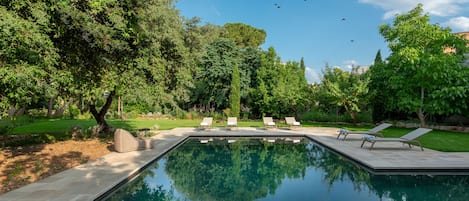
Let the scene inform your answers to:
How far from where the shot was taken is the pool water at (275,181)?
601 cm

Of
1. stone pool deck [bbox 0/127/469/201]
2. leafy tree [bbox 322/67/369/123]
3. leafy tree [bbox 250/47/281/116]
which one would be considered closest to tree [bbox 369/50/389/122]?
leafy tree [bbox 322/67/369/123]

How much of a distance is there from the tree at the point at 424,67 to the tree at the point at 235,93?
449 inches

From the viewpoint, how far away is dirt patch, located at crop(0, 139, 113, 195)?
605 cm

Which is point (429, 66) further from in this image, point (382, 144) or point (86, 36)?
point (86, 36)

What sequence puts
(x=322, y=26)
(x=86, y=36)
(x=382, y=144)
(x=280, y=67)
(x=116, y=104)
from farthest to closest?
(x=116, y=104)
(x=280, y=67)
(x=322, y=26)
(x=382, y=144)
(x=86, y=36)

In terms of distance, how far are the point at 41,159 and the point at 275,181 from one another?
6304mm

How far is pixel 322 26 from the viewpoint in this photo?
54.9ft

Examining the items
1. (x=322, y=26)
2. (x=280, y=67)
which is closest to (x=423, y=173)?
(x=322, y=26)

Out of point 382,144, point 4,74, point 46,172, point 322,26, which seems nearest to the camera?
point 4,74

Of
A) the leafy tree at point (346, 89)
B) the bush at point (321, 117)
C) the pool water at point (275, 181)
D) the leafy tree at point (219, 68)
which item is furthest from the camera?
the leafy tree at point (219, 68)

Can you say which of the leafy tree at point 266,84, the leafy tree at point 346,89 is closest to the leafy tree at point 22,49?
the leafy tree at point 346,89

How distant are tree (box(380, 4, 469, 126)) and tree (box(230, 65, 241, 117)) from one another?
11394 millimetres

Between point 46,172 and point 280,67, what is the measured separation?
68.1ft

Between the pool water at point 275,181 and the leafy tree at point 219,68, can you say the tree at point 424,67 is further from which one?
the leafy tree at point 219,68
